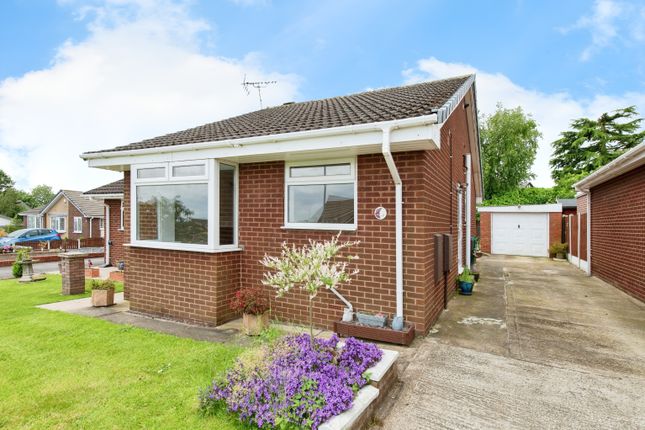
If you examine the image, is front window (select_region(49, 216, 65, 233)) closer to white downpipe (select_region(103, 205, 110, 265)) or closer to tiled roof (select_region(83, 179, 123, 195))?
white downpipe (select_region(103, 205, 110, 265))

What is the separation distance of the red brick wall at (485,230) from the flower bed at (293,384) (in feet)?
61.5

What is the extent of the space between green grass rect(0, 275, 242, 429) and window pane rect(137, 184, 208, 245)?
67.7 inches

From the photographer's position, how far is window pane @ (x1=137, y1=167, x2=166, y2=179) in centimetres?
620

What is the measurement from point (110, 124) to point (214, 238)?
1422 cm

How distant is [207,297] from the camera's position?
5.72 metres

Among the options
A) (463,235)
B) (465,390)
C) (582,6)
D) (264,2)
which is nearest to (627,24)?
(582,6)

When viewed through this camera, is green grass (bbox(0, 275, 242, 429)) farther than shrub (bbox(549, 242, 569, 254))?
No

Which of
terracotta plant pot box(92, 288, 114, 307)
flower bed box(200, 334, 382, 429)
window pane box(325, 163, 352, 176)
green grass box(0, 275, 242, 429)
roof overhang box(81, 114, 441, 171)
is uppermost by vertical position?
roof overhang box(81, 114, 441, 171)

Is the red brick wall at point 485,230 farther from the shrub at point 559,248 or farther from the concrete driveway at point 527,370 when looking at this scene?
the concrete driveway at point 527,370

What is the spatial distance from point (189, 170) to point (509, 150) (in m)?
34.0

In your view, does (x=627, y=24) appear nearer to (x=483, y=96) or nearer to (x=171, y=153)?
(x=171, y=153)

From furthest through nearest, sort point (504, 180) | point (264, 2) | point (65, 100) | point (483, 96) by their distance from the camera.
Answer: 1. point (483, 96)
2. point (504, 180)
3. point (65, 100)
4. point (264, 2)

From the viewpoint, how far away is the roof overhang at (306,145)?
167 inches

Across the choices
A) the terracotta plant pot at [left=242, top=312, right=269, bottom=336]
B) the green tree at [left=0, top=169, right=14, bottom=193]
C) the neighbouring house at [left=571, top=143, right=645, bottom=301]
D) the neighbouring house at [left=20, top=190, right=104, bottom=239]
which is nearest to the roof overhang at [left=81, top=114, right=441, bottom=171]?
the terracotta plant pot at [left=242, top=312, right=269, bottom=336]
